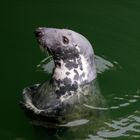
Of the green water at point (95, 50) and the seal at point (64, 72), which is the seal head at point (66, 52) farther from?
the green water at point (95, 50)

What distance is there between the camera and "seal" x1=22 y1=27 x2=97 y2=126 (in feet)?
17.2

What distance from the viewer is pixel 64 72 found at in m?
5.30

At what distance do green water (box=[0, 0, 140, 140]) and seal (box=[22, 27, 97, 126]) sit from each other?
0.80ft

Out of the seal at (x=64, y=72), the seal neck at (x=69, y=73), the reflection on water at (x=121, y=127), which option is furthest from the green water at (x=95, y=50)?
the seal neck at (x=69, y=73)

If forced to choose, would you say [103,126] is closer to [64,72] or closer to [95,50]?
[64,72]

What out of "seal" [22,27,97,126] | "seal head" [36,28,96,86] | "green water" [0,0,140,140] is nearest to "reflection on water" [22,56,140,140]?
"green water" [0,0,140,140]

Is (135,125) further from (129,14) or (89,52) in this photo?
(129,14)

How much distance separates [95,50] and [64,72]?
1435mm

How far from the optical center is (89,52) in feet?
17.6

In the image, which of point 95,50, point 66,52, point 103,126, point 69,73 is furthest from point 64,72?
point 95,50

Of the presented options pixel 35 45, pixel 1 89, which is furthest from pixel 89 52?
pixel 35 45

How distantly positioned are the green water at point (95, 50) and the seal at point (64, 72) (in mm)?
245

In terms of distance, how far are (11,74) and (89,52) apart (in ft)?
3.60

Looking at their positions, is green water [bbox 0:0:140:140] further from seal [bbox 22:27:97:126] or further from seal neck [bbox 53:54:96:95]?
seal neck [bbox 53:54:96:95]
